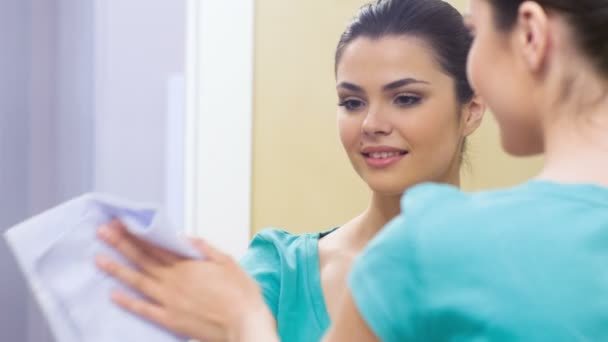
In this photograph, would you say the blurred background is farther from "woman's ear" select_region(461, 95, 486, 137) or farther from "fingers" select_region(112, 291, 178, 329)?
"fingers" select_region(112, 291, 178, 329)

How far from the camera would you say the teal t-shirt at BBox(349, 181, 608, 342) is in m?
0.50

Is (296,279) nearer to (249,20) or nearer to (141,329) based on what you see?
(141,329)

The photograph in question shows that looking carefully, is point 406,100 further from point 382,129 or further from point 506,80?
point 506,80

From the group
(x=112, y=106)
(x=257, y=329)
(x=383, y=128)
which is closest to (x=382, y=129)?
(x=383, y=128)

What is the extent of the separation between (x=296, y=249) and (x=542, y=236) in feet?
2.16

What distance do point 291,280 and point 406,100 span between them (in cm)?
29

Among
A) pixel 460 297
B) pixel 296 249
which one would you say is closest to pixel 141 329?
pixel 460 297

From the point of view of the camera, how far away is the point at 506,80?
0.60 m

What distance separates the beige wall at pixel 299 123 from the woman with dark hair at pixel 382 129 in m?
0.33

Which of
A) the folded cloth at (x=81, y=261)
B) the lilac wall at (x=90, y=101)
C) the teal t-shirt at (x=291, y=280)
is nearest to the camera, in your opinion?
the folded cloth at (x=81, y=261)

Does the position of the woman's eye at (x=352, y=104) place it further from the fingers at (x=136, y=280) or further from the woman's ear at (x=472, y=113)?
the fingers at (x=136, y=280)

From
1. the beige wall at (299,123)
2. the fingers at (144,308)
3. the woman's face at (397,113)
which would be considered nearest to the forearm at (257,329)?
the fingers at (144,308)

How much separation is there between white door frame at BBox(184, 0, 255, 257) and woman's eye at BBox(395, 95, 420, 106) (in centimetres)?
51

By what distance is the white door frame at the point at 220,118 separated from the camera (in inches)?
60.9
